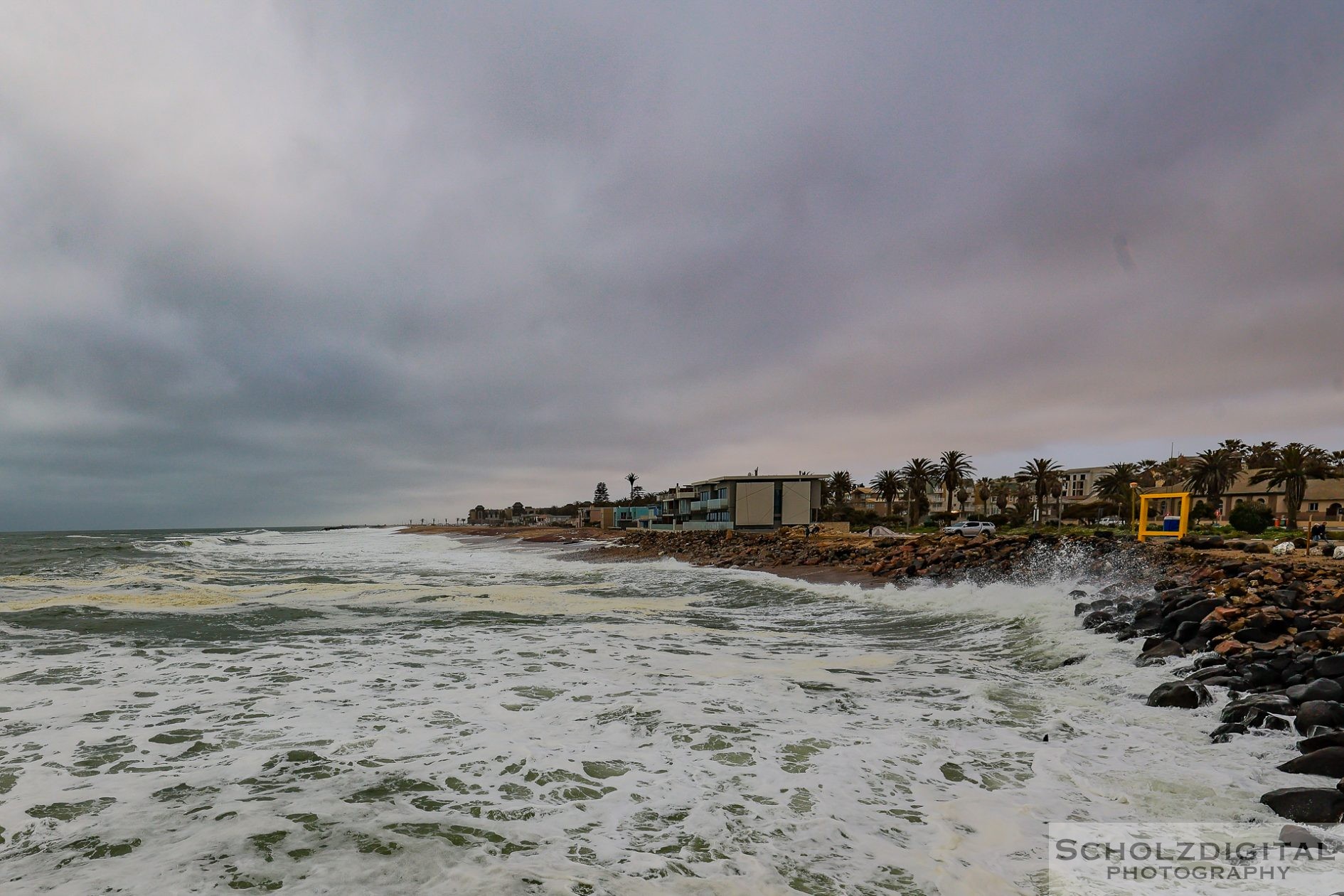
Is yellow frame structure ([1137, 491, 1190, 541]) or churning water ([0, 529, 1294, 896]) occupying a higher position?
yellow frame structure ([1137, 491, 1190, 541])

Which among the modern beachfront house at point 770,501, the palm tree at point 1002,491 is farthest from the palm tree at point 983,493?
the modern beachfront house at point 770,501

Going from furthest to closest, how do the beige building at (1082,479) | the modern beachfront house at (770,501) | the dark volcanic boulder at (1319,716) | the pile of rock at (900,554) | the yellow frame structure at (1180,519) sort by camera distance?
the beige building at (1082,479) → the modern beachfront house at (770,501) → the yellow frame structure at (1180,519) → the pile of rock at (900,554) → the dark volcanic boulder at (1319,716)

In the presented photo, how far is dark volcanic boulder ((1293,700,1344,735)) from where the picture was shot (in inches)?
233

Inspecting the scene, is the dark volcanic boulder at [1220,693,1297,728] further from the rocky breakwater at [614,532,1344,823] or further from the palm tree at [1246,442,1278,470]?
the palm tree at [1246,442,1278,470]

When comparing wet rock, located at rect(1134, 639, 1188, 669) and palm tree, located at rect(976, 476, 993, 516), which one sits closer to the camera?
wet rock, located at rect(1134, 639, 1188, 669)

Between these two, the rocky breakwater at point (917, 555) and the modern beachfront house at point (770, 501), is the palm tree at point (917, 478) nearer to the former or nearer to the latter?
the modern beachfront house at point (770, 501)

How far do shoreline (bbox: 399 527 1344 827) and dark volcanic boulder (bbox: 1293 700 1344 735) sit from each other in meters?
0.01

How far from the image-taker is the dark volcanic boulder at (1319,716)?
592cm

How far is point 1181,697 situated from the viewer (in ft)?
24.2

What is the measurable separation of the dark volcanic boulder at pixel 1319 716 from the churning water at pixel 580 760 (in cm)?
23

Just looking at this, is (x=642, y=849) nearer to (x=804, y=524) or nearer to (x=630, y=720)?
(x=630, y=720)

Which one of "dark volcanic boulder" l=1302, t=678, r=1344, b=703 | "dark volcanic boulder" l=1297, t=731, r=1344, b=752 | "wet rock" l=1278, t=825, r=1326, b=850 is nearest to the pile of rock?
"dark volcanic boulder" l=1302, t=678, r=1344, b=703

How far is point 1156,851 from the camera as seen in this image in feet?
13.7

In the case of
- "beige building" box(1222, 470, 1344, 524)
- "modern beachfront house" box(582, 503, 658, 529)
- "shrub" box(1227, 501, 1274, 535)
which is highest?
"beige building" box(1222, 470, 1344, 524)
